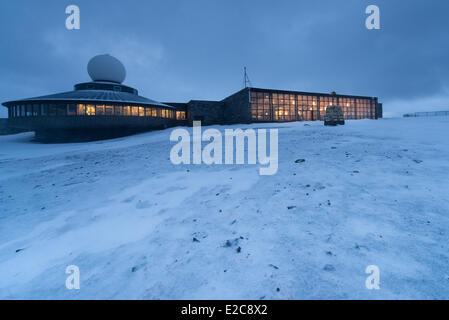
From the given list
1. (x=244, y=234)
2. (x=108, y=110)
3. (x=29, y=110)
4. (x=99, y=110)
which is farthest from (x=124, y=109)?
(x=244, y=234)

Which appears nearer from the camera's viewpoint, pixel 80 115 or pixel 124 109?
pixel 80 115

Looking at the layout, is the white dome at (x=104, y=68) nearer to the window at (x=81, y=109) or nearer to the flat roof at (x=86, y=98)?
the flat roof at (x=86, y=98)

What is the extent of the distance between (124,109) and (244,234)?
32.9m

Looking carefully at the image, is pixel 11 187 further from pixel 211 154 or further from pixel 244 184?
pixel 244 184

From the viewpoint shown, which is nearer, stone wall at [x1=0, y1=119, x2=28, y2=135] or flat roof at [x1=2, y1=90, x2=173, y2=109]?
flat roof at [x1=2, y1=90, x2=173, y2=109]

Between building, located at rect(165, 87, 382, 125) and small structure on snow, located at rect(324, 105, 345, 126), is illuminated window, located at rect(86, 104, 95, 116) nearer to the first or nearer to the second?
building, located at rect(165, 87, 382, 125)

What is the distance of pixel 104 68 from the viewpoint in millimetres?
34938

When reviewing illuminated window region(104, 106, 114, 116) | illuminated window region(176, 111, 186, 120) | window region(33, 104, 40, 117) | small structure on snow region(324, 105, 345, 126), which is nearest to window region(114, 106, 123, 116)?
illuminated window region(104, 106, 114, 116)

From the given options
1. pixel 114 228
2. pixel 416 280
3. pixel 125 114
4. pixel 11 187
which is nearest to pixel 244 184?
pixel 114 228

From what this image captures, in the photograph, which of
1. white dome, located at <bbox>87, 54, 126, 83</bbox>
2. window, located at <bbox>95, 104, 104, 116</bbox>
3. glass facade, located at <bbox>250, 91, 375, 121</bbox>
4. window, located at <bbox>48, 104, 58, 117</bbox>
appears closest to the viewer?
window, located at <bbox>48, 104, 58, 117</bbox>

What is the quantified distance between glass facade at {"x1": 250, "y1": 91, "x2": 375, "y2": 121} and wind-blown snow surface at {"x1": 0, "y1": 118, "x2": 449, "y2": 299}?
30.2m

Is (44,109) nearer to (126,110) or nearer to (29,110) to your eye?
(29,110)

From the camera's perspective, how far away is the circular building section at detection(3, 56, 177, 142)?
2772cm

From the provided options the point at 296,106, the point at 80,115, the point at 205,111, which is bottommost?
the point at 80,115
